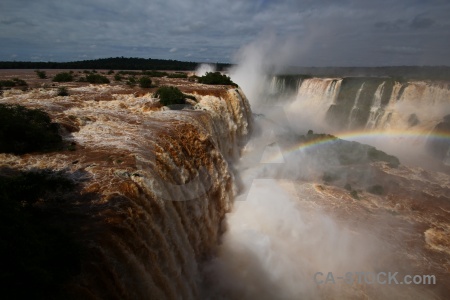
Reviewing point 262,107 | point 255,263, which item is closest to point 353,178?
point 255,263

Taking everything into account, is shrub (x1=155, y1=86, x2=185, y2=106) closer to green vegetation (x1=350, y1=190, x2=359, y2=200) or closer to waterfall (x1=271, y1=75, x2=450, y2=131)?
green vegetation (x1=350, y1=190, x2=359, y2=200)

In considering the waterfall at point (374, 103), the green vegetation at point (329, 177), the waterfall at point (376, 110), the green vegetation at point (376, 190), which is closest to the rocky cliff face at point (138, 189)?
the green vegetation at point (329, 177)

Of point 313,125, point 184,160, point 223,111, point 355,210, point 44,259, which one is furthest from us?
point 313,125

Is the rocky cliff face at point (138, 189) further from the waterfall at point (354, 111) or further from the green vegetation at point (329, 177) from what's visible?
the waterfall at point (354, 111)

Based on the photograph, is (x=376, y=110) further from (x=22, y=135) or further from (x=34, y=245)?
(x=34, y=245)

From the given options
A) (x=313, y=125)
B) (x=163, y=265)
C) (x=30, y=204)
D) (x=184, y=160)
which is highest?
(x=30, y=204)

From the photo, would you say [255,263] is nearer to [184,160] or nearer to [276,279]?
[276,279]
